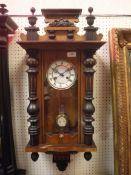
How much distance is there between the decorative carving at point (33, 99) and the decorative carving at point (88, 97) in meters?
0.23

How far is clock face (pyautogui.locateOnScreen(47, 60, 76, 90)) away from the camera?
42.9 inches

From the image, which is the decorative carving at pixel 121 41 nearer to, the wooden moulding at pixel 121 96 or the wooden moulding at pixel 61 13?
the wooden moulding at pixel 121 96

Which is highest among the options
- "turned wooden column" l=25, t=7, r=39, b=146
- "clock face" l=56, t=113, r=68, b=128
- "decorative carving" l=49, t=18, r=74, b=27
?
"decorative carving" l=49, t=18, r=74, b=27

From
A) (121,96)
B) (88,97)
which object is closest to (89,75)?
(88,97)

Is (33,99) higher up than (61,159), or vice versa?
(33,99)

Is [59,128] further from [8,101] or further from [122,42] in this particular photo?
[122,42]

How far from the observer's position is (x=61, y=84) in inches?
43.2

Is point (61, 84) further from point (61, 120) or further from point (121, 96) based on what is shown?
point (121, 96)

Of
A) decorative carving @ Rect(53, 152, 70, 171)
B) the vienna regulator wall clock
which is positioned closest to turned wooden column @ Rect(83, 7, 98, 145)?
the vienna regulator wall clock

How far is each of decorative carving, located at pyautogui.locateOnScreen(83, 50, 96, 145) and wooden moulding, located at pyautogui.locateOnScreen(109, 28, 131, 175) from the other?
17 centimetres

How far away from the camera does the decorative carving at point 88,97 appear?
1.05 meters

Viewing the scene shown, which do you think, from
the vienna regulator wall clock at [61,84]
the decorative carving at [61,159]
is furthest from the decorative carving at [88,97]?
the decorative carving at [61,159]

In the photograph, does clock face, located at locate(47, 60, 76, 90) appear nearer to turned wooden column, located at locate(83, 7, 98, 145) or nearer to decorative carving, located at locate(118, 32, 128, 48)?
turned wooden column, located at locate(83, 7, 98, 145)

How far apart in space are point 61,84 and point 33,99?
0.49 feet
